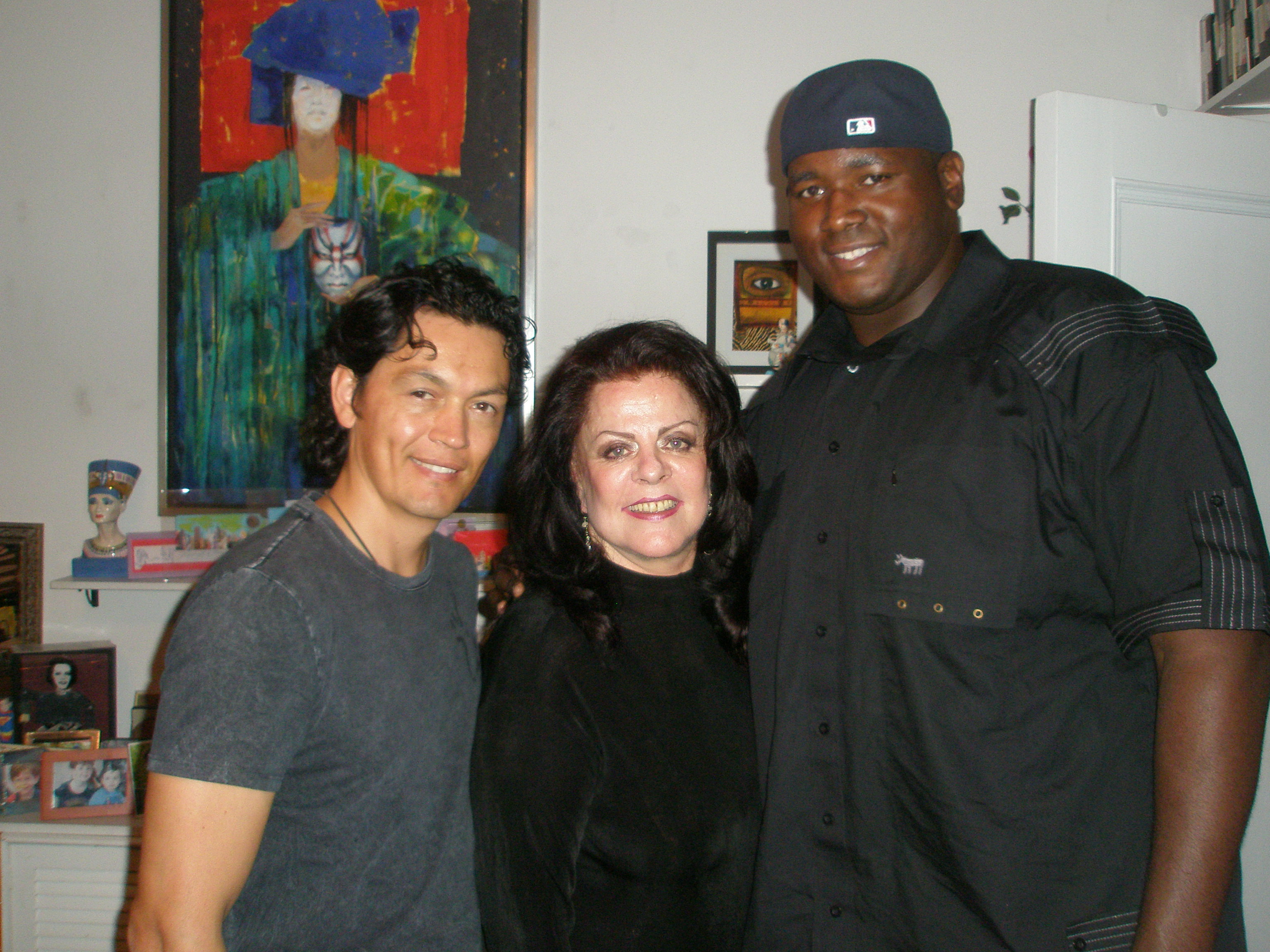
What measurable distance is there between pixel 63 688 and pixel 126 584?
14.0 inches

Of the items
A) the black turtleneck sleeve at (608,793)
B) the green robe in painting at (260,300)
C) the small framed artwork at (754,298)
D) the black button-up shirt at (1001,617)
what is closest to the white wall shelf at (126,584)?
the green robe in painting at (260,300)

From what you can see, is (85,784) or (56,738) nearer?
(85,784)

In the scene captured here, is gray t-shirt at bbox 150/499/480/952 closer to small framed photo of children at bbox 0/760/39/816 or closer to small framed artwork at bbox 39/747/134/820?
small framed artwork at bbox 39/747/134/820

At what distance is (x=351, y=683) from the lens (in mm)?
1097

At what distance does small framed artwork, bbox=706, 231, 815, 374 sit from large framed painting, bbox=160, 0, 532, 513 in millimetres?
578

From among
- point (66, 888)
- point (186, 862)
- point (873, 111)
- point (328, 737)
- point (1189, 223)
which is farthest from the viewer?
point (66, 888)

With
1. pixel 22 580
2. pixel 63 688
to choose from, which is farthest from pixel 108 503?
pixel 63 688

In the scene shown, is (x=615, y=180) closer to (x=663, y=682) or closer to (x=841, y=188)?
(x=841, y=188)

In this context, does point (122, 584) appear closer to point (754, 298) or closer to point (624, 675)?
point (624, 675)

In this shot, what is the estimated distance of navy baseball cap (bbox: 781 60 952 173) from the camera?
1.21 metres

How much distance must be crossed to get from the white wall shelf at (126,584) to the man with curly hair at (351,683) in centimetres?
115

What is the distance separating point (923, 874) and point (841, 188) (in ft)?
3.25

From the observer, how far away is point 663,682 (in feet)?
4.08

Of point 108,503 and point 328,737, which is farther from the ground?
point 108,503
